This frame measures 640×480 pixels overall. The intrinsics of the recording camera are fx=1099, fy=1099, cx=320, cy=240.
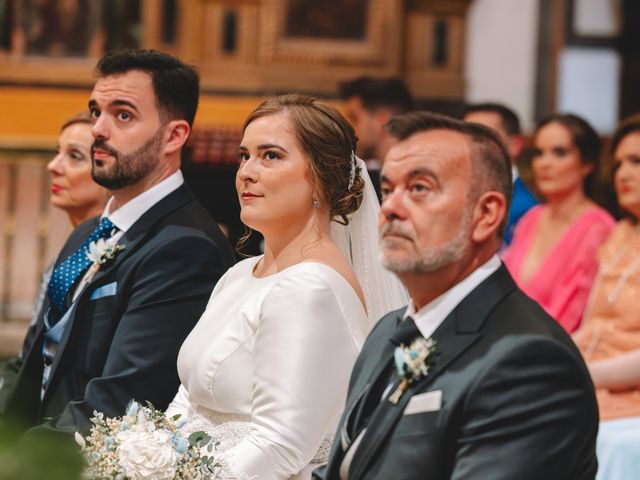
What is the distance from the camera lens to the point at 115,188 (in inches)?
141

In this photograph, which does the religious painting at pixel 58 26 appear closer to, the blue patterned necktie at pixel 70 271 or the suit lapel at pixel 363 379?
the blue patterned necktie at pixel 70 271

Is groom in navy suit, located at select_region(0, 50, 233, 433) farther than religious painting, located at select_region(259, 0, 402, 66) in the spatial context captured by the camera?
No

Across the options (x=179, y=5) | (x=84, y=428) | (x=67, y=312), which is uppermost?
(x=179, y=5)

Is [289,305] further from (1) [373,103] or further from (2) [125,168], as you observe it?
(1) [373,103]

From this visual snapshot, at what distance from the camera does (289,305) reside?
2727mm

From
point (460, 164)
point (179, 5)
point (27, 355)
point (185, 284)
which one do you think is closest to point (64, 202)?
point (27, 355)

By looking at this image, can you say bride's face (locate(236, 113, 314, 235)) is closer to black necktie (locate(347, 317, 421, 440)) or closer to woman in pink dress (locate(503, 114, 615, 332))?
black necktie (locate(347, 317, 421, 440))

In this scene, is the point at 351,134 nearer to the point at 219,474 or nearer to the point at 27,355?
the point at 219,474

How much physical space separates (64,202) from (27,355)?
2.66ft

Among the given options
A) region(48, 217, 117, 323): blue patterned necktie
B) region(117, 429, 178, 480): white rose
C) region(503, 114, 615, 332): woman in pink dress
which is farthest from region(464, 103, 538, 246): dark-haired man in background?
region(117, 429, 178, 480): white rose

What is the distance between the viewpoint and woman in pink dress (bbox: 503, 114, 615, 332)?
4.94 meters

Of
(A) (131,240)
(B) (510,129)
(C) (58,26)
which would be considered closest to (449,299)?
(A) (131,240)

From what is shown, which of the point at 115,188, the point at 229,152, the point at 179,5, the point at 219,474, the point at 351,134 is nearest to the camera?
the point at 219,474

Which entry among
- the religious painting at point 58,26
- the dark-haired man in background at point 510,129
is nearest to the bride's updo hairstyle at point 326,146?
the dark-haired man in background at point 510,129
